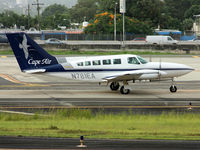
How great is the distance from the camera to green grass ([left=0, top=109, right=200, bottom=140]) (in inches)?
667

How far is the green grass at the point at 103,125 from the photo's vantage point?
55.6 feet

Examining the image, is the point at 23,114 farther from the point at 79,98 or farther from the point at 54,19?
the point at 54,19

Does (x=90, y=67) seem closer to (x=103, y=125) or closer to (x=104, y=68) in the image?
(x=104, y=68)

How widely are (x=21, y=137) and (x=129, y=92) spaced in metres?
14.0

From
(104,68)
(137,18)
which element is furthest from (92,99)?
(137,18)

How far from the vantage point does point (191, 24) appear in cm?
14888

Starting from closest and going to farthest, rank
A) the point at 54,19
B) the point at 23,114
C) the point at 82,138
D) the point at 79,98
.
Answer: the point at 82,138 → the point at 23,114 → the point at 79,98 → the point at 54,19

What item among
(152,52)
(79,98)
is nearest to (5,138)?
(79,98)

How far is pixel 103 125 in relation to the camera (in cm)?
1914

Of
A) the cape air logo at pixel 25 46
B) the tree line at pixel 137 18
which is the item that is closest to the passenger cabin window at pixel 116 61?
the cape air logo at pixel 25 46

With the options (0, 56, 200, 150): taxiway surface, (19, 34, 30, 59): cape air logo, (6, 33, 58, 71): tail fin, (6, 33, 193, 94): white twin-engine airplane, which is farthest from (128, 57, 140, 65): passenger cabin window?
(19, 34, 30, 59): cape air logo

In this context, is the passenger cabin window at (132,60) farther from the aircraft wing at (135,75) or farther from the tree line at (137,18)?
the tree line at (137,18)

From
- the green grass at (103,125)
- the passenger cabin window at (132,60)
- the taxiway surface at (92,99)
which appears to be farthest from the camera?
the passenger cabin window at (132,60)

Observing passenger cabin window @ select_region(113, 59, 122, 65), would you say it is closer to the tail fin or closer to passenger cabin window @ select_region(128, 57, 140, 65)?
passenger cabin window @ select_region(128, 57, 140, 65)
